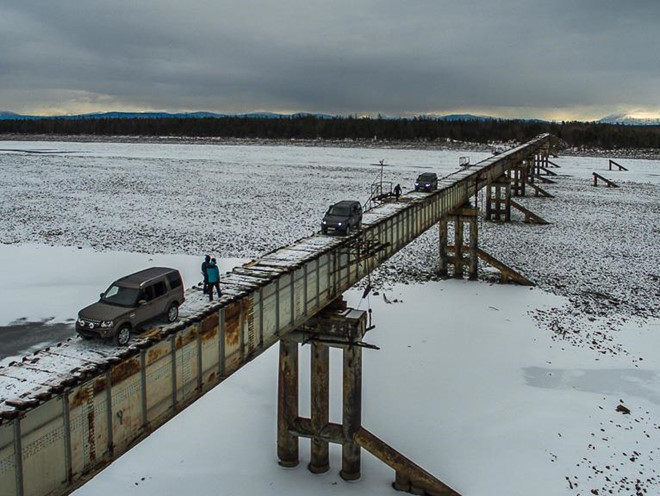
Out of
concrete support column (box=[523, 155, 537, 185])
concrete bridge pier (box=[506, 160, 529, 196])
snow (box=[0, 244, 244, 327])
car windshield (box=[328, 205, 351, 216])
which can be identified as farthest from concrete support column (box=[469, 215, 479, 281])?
concrete support column (box=[523, 155, 537, 185])

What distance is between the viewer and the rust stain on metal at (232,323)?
14085 millimetres

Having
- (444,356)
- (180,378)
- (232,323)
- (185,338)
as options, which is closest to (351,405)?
(232,323)

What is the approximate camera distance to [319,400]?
18.7m

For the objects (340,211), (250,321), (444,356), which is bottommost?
(444,356)

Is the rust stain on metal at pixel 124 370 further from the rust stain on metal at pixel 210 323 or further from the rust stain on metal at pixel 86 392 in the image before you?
the rust stain on metal at pixel 210 323

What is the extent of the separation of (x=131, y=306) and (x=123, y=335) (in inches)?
31.0

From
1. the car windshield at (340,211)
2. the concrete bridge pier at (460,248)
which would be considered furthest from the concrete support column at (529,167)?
the car windshield at (340,211)

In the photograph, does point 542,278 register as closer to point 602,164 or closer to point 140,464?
point 140,464

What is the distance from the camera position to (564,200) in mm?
75062

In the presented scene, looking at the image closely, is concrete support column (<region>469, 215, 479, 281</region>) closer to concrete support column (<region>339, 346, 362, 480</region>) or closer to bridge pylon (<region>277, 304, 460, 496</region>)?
bridge pylon (<region>277, 304, 460, 496</region>)

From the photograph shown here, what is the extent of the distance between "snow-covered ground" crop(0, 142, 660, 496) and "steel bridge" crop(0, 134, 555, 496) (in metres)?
2.31

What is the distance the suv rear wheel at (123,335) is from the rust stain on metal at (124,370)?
750 millimetres

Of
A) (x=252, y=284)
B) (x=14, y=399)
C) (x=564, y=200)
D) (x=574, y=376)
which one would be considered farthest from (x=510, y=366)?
(x=564, y=200)

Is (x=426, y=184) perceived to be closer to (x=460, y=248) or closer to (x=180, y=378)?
(x=460, y=248)
